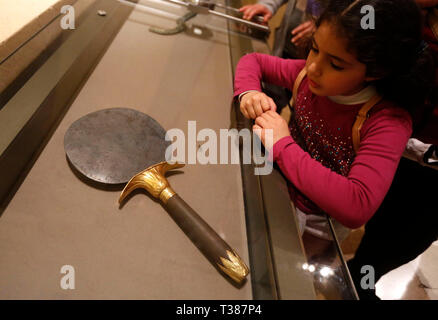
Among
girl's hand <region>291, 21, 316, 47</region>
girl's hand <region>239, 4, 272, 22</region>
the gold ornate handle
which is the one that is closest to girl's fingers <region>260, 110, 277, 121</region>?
the gold ornate handle

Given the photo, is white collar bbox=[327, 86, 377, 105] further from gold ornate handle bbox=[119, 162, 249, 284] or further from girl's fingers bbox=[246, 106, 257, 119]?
gold ornate handle bbox=[119, 162, 249, 284]

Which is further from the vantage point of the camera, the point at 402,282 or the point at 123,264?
the point at 402,282

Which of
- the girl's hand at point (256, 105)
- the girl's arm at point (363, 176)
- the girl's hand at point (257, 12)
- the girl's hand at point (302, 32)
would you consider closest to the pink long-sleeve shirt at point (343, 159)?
the girl's arm at point (363, 176)

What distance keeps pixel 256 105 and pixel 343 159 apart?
0.92 ft

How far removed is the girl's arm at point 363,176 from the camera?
1.98ft

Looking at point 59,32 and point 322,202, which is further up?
point 59,32

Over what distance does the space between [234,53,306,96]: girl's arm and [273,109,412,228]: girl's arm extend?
36 centimetres

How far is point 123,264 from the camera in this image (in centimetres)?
59

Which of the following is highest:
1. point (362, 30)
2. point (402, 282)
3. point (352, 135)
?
point (362, 30)
